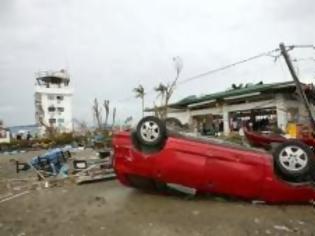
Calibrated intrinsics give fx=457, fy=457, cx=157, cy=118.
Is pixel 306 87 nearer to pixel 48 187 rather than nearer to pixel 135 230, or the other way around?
pixel 48 187

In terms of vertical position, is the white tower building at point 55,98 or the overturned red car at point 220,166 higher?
the white tower building at point 55,98

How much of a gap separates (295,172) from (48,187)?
6591mm

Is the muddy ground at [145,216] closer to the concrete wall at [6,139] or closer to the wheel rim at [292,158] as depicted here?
the wheel rim at [292,158]

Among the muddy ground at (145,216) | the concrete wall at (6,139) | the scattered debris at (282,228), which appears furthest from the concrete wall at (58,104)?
the scattered debris at (282,228)

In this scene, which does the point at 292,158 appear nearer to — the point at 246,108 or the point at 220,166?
the point at 220,166

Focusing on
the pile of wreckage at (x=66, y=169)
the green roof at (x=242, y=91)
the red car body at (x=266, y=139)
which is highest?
the green roof at (x=242, y=91)

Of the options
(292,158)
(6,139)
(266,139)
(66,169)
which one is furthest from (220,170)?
(6,139)

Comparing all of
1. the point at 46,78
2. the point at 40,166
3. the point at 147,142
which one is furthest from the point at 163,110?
the point at 46,78

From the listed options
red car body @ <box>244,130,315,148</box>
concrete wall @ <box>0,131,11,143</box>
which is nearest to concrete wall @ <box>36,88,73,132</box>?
concrete wall @ <box>0,131,11,143</box>

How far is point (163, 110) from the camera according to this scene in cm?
3183

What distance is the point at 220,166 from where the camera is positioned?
847cm

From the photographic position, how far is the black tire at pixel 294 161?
832 cm

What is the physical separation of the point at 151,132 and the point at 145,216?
1.71m

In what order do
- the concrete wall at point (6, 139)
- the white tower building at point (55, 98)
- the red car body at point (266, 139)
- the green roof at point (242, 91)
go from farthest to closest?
the white tower building at point (55, 98) < the concrete wall at point (6, 139) < the green roof at point (242, 91) < the red car body at point (266, 139)
